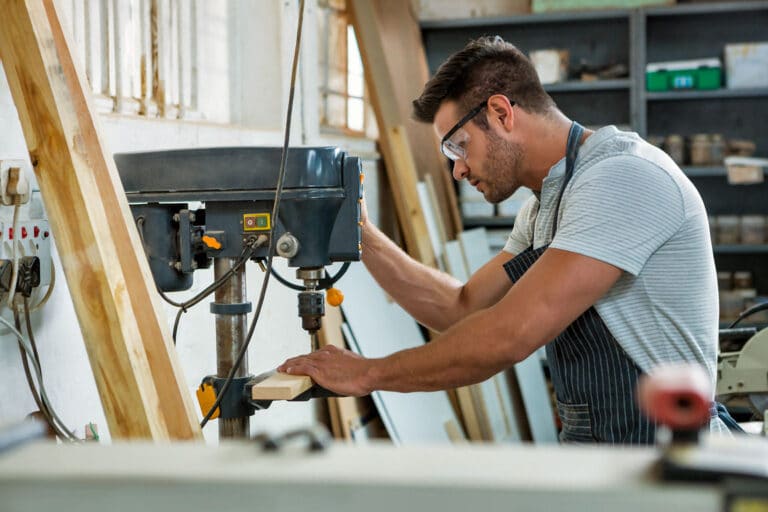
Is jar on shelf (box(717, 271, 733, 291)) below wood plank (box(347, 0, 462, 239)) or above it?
below

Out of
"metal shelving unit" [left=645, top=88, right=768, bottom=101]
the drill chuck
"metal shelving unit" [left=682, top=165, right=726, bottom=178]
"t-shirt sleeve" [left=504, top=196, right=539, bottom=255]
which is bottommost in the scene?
the drill chuck

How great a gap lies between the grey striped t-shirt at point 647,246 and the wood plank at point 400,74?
2.42m

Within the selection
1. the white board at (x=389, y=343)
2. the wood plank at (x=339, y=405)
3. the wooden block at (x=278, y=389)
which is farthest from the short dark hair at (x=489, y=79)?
the white board at (x=389, y=343)

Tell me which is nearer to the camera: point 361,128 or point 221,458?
point 221,458

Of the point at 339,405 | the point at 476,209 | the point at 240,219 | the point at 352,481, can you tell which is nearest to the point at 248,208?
the point at 240,219

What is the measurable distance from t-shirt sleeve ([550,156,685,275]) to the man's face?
32cm

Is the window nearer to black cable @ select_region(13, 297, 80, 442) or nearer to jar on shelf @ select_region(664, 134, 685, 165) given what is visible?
black cable @ select_region(13, 297, 80, 442)

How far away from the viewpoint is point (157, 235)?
5.54 feet

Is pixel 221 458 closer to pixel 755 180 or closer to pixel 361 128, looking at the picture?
pixel 361 128

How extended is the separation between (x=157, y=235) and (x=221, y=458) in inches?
42.1

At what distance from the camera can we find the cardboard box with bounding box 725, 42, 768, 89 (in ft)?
15.4

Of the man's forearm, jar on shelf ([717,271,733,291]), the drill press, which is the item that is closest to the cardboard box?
jar on shelf ([717,271,733,291])

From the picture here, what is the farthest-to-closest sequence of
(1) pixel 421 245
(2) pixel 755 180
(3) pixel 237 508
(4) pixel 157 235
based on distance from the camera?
(2) pixel 755 180
(1) pixel 421 245
(4) pixel 157 235
(3) pixel 237 508

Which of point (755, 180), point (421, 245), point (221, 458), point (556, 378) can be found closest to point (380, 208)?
point (421, 245)
